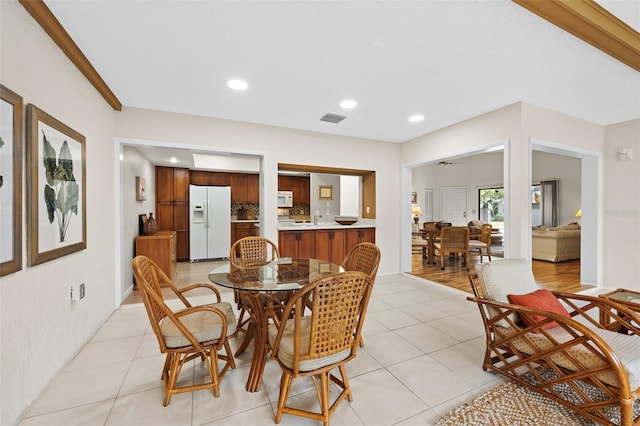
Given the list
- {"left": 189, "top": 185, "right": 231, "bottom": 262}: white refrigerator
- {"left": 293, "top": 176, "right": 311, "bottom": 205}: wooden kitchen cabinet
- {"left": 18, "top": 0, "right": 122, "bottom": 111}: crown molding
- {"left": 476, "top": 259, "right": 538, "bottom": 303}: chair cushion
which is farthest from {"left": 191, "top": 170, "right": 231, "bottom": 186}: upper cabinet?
{"left": 476, "top": 259, "right": 538, "bottom": 303}: chair cushion

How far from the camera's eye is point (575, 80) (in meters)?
2.65

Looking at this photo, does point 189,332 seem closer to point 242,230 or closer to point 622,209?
point 242,230

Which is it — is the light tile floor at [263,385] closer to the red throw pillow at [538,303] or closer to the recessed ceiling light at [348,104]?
the red throw pillow at [538,303]

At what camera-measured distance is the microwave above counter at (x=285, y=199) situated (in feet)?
24.2

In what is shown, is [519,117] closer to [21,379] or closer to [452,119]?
[452,119]

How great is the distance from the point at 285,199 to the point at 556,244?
6246 mm

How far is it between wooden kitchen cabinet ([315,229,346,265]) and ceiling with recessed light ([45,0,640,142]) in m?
2.00

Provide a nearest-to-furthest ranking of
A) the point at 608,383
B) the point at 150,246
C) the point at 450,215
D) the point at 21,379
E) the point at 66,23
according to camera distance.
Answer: the point at 608,383 → the point at 21,379 → the point at 66,23 → the point at 150,246 → the point at 450,215

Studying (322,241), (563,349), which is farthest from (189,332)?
(322,241)

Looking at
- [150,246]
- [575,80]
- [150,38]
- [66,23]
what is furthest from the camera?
[150,246]

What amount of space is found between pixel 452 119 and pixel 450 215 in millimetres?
6826

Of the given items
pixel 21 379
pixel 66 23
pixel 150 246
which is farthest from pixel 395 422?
pixel 150 246

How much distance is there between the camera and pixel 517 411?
1592 mm

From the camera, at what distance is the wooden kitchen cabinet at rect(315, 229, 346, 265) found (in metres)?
4.66
